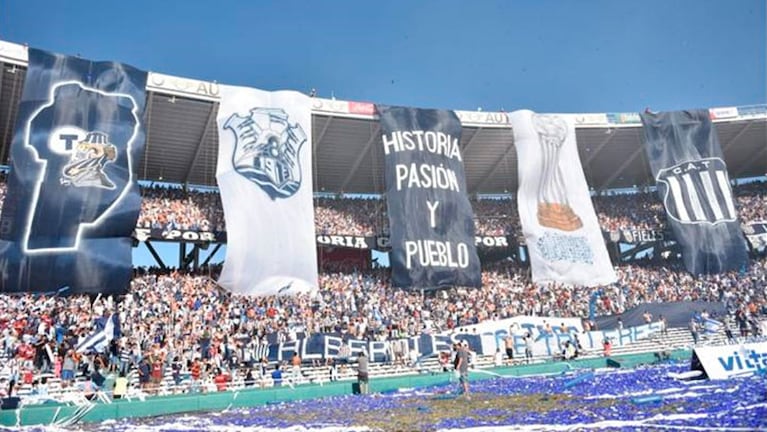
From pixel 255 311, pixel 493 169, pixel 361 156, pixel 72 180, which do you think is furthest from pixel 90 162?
pixel 493 169

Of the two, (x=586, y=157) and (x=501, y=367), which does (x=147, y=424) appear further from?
(x=586, y=157)

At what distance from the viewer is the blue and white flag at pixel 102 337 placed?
838 inches

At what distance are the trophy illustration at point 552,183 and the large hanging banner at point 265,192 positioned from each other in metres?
16.1

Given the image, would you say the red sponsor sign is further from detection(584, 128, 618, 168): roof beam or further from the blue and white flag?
the blue and white flag

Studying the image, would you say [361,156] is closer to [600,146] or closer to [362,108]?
[362,108]

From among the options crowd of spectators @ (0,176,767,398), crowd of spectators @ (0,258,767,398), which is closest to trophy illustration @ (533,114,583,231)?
crowd of spectators @ (0,176,767,398)

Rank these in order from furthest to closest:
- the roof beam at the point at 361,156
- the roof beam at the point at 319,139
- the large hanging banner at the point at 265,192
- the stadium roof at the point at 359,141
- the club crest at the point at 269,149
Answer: the roof beam at the point at 361,156 < the roof beam at the point at 319,139 < the stadium roof at the point at 359,141 < the club crest at the point at 269,149 < the large hanging banner at the point at 265,192

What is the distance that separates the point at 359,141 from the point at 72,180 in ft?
61.9

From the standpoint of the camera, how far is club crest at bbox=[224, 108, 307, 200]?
3105 cm

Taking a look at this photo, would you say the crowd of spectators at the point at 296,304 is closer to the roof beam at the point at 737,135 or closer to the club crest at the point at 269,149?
the roof beam at the point at 737,135

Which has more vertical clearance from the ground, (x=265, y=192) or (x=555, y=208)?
(x=265, y=192)

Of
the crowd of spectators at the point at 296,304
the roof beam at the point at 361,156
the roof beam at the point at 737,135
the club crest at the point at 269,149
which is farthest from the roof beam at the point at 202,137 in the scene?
the roof beam at the point at 737,135

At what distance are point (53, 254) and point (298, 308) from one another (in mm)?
11367

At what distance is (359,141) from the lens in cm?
3994
